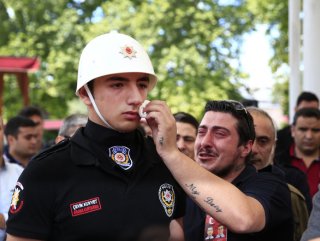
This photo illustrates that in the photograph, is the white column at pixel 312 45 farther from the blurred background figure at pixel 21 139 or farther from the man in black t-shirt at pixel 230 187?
the man in black t-shirt at pixel 230 187

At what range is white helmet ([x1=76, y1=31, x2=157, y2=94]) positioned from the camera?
2.78 metres

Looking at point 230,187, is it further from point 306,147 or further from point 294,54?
point 294,54

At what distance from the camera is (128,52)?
283 cm

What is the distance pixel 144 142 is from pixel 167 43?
665 inches

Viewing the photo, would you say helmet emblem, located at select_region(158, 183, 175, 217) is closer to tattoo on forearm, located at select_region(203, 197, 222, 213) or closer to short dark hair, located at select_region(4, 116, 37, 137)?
tattoo on forearm, located at select_region(203, 197, 222, 213)

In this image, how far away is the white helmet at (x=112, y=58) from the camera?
2.78m

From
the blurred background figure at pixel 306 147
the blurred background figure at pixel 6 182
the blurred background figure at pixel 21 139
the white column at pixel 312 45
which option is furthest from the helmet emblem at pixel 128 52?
the white column at pixel 312 45

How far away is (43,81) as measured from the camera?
75.6ft

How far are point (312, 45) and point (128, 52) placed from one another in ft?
28.7

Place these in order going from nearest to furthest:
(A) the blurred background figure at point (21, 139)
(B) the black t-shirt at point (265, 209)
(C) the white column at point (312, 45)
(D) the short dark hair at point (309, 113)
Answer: (B) the black t-shirt at point (265, 209)
(D) the short dark hair at point (309, 113)
(A) the blurred background figure at point (21, 139)
(C) the white column at point (312, 45)

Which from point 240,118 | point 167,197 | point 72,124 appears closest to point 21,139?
point 72,124

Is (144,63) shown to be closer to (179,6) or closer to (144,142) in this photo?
(144,142)

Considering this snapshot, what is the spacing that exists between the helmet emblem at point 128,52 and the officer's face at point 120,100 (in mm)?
75

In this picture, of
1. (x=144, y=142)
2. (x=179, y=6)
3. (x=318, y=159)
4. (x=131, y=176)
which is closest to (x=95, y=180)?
(x=131, y=176)
